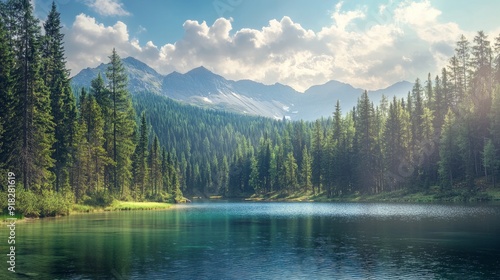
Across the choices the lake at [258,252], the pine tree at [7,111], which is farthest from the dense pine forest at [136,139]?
the lake at [258,252]

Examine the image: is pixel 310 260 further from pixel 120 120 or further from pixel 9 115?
pixel 120 120

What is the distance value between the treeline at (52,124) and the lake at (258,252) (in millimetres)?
13881

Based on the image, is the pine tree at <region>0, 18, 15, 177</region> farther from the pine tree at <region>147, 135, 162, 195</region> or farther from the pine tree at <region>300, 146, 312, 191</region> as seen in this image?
the pine tree at <region>300, 146, 312, 191</region>

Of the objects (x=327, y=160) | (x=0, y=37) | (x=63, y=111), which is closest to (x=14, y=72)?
(x=0, y=37)

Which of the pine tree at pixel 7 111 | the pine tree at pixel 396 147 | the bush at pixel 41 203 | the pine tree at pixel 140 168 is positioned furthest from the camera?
the pine tree at pixel 396 147

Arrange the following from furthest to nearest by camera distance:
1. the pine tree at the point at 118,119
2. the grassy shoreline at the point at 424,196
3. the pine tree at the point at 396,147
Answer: the pine tree at the point at 396,147
the pine tree at the point at 118,119
the grassy shoreline at the point at 424,196

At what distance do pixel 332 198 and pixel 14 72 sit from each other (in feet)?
302

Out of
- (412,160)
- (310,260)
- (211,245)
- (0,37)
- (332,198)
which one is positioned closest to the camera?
(310,260)

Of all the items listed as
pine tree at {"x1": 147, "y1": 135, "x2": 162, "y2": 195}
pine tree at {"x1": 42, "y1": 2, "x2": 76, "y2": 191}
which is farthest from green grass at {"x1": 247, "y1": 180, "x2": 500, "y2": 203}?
pine tree at {"x1": 42, "y1": 2, "x2": 76, "y2": 191}

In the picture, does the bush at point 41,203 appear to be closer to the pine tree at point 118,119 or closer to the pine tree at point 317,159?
the pine tree at point 118,119

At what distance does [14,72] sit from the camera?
59.2m

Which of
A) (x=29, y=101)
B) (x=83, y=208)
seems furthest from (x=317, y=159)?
(x=29, y=101)

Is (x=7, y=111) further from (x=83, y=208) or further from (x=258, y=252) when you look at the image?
(x=258, y=252)

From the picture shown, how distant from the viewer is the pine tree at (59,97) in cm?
7100
